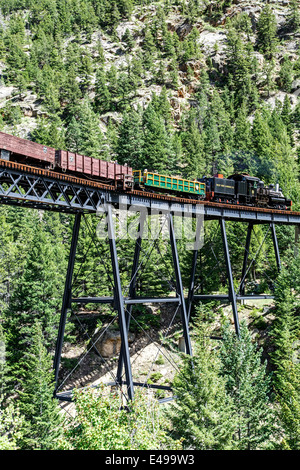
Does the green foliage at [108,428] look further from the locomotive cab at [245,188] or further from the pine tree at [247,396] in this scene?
the locomotive cab at [245,188]

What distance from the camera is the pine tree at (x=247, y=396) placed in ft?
62.5

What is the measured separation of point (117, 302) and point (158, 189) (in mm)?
10114

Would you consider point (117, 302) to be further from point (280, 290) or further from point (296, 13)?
point (296, 13)

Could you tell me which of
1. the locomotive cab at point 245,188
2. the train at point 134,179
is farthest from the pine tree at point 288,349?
the train at point 134,179

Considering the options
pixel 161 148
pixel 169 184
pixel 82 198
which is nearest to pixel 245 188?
pixel 169 184

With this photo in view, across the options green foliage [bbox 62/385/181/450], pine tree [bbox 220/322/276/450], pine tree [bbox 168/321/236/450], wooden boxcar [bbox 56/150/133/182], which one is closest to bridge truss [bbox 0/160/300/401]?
wooden boxcar [bbox 56/150/133/182]

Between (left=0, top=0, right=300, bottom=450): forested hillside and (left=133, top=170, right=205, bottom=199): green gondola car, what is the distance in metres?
7.48

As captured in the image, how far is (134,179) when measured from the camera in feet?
82.6

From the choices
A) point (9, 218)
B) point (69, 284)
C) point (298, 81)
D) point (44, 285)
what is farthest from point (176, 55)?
point (69, 284)

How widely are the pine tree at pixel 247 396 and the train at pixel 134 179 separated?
10959 millimetres

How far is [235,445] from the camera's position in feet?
51.9

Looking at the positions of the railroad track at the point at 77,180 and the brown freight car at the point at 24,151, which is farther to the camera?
the brown freight car at the point at 24,151

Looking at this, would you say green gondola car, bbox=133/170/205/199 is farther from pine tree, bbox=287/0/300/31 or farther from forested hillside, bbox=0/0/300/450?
pine tree, bbox=287/0/300/31

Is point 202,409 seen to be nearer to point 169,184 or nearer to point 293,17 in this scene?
point 169,184
